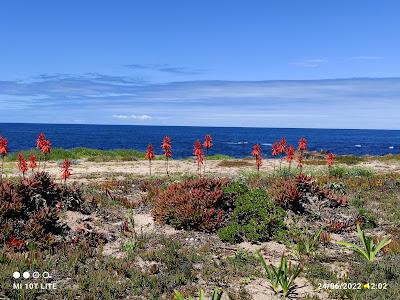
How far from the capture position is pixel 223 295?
755 centimetres

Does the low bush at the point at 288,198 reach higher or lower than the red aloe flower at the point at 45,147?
lower

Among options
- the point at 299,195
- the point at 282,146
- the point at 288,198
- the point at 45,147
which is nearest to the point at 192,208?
the point at 288,198

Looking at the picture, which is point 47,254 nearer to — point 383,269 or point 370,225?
point 383,269

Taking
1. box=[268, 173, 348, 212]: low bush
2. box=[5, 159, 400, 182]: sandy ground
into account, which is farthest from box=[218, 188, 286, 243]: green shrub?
box=[5, 159, 400, 182]: sandy ground

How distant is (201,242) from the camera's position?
10.4m

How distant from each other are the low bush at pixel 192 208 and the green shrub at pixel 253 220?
0.42 metres

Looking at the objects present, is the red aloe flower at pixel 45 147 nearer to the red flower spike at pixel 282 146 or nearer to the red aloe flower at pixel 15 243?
the red aloe flower at pixel 15 243

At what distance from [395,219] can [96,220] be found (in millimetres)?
8804

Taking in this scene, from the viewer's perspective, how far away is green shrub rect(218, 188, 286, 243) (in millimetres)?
10534

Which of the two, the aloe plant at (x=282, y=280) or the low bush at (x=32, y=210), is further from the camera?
the low bush at (x=32, y=210)

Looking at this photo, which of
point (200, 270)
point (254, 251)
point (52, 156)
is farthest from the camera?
point (52, 156)

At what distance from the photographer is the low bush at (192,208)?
442 inches

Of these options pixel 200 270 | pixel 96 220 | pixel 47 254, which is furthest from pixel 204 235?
pixel 47 254

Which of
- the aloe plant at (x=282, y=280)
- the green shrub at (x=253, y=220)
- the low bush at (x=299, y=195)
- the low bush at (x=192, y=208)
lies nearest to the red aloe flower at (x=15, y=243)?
the low bush at (x=192, y=208)
